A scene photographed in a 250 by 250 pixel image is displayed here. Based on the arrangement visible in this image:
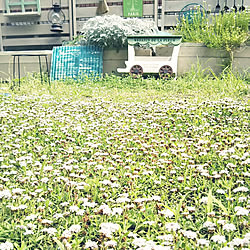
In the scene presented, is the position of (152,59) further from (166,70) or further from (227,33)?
(227,33)

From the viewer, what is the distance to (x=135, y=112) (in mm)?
3617

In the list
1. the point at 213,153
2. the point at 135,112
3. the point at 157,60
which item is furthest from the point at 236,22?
→ the point at 213,153

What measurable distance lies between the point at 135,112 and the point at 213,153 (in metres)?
1.32

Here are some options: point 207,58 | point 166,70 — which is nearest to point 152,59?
point 166,70

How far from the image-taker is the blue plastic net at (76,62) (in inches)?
256

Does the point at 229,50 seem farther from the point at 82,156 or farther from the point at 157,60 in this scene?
the point at 82,156

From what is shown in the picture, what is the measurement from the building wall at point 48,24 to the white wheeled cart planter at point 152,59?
2.40 meters

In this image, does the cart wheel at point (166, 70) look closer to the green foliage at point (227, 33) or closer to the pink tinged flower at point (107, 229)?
the green foliage at point (227, 33)

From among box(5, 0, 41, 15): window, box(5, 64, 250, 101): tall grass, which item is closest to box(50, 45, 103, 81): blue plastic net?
box(5, 64, 250, 101): tall grass

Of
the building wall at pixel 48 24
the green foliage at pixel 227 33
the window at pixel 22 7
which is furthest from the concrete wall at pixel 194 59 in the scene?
the window at pixel 22 7

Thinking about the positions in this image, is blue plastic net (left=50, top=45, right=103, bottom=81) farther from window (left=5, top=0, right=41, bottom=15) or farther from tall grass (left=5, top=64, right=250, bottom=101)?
window (left=5, top=0, right=41, bottom=15)

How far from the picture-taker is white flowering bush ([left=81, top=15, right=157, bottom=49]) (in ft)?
20.6

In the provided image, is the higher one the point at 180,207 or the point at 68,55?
the point at 68,55

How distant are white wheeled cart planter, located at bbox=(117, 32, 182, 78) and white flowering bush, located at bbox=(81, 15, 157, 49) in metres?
0.35
